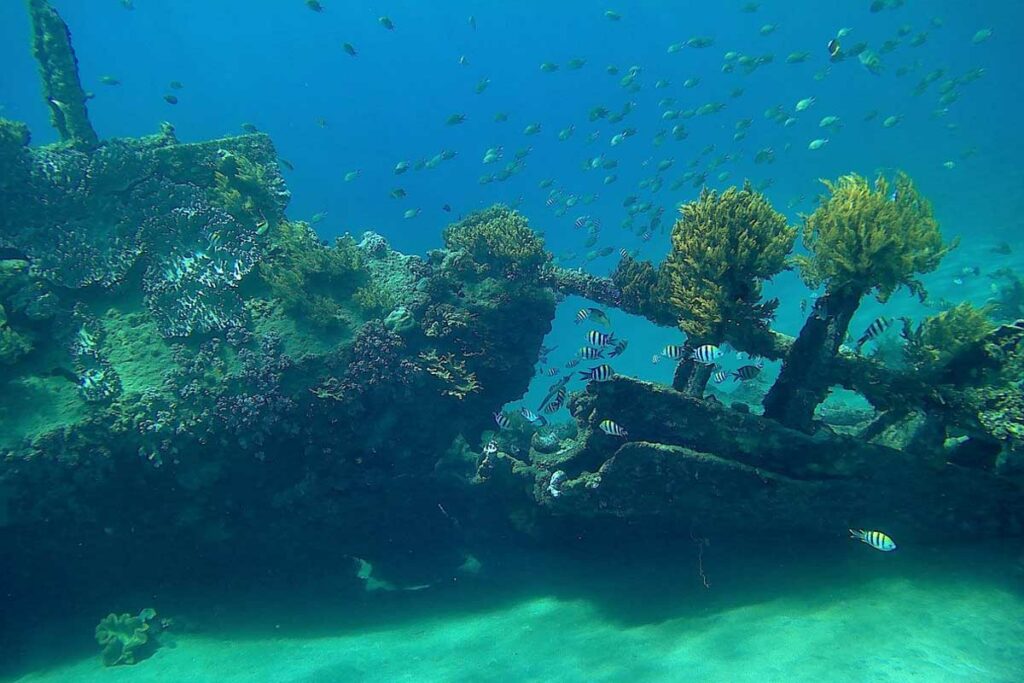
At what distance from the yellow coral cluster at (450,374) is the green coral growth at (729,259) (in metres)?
3.81

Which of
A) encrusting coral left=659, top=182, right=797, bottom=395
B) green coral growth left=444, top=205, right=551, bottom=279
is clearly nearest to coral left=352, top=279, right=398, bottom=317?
green coral growth left=444, top=205, right=551, bottom=279

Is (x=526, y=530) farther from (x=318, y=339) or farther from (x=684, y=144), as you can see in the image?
(x=684, y=144)

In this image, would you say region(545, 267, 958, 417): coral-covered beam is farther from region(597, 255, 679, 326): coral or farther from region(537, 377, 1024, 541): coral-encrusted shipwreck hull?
region(597, 255, 679, 326): coral

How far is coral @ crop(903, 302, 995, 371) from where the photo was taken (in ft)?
20.8

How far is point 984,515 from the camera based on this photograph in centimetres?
617

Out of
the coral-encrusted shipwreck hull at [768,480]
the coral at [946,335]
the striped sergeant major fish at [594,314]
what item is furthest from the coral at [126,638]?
the coral at [946,335]

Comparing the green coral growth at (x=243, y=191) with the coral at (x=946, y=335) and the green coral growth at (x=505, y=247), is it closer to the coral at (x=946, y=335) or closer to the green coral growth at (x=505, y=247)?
the green coral growth at (x=505, y=247)

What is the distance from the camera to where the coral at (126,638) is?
821 cm

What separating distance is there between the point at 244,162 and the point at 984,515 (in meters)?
13.0

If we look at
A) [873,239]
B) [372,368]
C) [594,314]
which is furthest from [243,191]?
[873,239]

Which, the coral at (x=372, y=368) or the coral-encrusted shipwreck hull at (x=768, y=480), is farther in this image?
the coral at (x=372, y=368)

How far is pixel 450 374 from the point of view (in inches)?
355

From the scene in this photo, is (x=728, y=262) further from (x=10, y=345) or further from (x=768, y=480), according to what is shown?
(x=10, y=345)

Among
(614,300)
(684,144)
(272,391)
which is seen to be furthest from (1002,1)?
(272,391)
